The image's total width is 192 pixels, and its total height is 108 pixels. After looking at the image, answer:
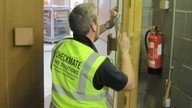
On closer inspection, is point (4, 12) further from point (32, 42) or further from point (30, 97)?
point (30, 97)

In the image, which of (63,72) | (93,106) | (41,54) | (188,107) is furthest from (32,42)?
(188,107)

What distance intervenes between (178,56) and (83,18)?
1.11 meters

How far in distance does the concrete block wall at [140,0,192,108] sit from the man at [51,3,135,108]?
0.78 m

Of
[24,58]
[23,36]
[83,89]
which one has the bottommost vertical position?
[83,89]

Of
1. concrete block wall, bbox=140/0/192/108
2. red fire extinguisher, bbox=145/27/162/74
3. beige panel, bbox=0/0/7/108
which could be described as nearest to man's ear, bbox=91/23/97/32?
beige panel, bbox=0/0/7/108

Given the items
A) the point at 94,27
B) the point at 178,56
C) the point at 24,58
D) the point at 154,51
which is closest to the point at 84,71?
the point at 94,27

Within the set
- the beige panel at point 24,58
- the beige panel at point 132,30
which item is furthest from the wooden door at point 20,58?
the beige panel at point 132,30

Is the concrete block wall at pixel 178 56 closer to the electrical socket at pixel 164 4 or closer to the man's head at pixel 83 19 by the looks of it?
the electrical socket at pixel 164 4

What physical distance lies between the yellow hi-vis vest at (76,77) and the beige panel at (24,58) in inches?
10.8

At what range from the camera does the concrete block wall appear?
7.09 ft

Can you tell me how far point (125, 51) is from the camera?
1.61 metres

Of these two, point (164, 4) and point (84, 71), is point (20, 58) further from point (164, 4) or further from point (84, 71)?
point (164, 4)

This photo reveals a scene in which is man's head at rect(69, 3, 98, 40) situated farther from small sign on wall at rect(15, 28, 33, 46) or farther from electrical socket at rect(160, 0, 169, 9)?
electrical socket at rect(160, 0, 169, 9)

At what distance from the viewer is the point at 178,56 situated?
2.32m
